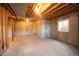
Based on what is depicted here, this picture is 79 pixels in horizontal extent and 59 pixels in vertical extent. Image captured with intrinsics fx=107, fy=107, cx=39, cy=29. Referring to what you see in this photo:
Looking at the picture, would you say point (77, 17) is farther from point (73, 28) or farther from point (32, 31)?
→ point (32, 31)

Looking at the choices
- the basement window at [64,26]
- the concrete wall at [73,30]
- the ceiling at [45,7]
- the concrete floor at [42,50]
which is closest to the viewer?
the concrete floor at [42,50]

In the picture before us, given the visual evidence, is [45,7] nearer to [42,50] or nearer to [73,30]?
[42,50]

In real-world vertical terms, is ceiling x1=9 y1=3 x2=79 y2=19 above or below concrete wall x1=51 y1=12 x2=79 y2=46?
above

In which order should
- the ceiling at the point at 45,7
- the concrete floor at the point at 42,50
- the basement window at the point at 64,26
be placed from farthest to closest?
the basement window at the point at 64,26
the ceiling at the point at 45,7
the concrete floor at the point at 42,50

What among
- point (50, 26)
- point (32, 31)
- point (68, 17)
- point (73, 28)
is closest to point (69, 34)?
point (73, 28)

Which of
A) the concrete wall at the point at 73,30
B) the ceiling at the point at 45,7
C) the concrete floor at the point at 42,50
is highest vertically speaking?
the ceiling at the point at 45,7

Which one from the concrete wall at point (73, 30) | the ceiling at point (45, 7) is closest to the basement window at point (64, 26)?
the concrete wall at point (73, 30)

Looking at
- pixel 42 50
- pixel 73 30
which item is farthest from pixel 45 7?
pixel 73 30

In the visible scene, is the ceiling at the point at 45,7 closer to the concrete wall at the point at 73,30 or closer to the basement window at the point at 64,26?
the concrete wall at the point at 73,30

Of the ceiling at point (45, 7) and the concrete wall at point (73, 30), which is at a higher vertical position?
the ceiling at point (45, 7)

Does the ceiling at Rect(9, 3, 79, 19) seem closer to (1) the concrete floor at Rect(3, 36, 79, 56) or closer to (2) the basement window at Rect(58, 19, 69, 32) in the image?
(2) the basement window at Rect(58, 19, 69, 32)

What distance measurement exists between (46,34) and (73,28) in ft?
11.4

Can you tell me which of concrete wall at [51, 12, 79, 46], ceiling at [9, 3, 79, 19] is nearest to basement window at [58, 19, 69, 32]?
concrete wall at [51, 12, 79, 46]

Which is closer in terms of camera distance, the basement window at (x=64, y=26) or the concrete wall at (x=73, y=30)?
the concrete wall at (x=73, y=30)
